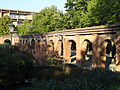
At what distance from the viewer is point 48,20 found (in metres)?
37.5

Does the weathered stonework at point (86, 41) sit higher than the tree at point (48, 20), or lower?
lower

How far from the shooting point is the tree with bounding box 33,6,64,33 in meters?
34.2

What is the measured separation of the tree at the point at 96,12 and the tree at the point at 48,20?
4.54 metres

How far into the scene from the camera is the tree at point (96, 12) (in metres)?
20.9

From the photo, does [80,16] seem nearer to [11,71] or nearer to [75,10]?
[75,10]

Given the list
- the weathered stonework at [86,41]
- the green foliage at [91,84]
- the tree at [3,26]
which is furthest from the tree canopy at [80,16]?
the green foliage at [91,84]

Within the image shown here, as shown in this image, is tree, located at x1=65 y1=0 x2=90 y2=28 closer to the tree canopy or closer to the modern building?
the tree canopy

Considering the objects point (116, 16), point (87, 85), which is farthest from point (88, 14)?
point (87, 85)

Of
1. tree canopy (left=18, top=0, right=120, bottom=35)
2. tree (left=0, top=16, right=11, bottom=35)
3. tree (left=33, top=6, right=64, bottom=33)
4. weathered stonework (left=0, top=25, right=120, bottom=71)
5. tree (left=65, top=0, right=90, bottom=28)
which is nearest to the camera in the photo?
weathered stonework (left=0, top=25, right=120, bottom=71)

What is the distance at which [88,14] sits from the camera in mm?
24969

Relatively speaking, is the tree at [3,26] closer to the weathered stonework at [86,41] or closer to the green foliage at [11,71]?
the weathered stonework at [86,41]

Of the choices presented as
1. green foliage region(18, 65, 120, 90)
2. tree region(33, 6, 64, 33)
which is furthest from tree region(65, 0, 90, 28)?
green foliage region(18, 65, 120, 90)

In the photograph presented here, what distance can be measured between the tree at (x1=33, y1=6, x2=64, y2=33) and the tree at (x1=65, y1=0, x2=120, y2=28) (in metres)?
4.54

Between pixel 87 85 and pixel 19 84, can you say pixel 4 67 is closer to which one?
pixel 19 84
